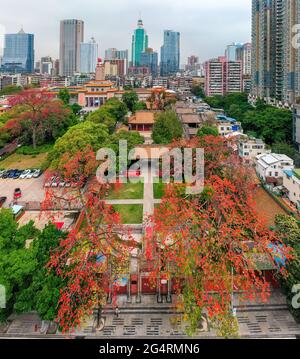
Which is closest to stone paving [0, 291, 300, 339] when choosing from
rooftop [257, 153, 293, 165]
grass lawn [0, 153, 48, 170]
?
rooftop [257, 153, 293, 165]

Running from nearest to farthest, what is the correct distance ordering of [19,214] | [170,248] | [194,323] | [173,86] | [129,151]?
[194,323], [170,248], [19,214], [129,151], [173,86]

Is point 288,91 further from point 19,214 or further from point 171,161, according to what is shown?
point 19,214

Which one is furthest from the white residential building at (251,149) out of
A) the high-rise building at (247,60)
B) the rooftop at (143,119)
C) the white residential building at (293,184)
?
the high-rise building at (247,60)

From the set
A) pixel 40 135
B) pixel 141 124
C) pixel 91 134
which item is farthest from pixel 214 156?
pixel 40 135

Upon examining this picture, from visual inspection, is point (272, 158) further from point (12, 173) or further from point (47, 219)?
point (12, 173)

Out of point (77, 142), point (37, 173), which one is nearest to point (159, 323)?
point (77, 142)

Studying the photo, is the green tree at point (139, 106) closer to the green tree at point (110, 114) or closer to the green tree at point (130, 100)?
the green tree at point (130, 100)
